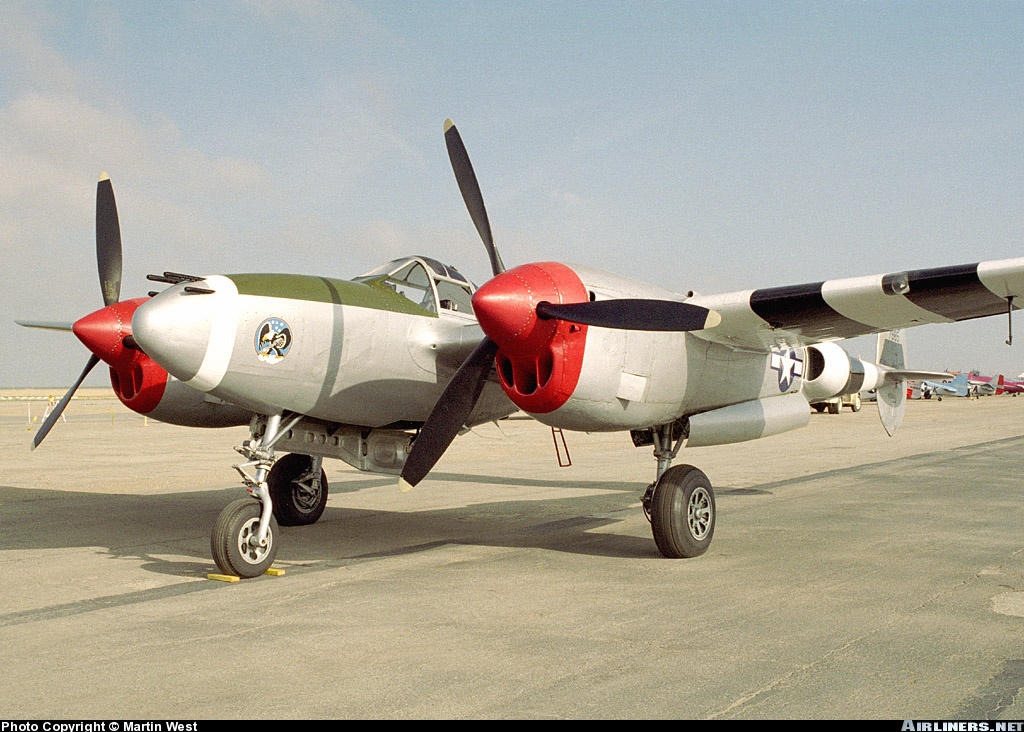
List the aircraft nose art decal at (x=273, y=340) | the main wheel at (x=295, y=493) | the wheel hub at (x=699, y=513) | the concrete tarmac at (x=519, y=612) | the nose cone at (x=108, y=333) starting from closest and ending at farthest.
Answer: the concrete tarmac at (x=519, y=612)
the aircraft nose art decal at (x=273, y=340)
the wheel hub at (x=699, y=513)
the nose cone at (x=108, y=333)
the main wheel at (x=295, y=493)

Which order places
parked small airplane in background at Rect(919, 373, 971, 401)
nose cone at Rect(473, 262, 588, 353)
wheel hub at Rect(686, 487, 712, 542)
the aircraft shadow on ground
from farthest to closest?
parked small airplane in background at Rect(919, 373, 971, 401) < the aircraft shadow on ground < wheel hub at Rect(686, 487, 712, 542) < nose cone at Rect(473, 262, 588, 353)

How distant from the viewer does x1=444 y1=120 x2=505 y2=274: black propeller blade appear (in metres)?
9.39

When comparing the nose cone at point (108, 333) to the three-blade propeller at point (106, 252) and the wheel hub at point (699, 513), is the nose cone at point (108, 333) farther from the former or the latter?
the wheel hub at point (699, 513)

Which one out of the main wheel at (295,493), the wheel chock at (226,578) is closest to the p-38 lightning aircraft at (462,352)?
the wheel chock at (226,578)

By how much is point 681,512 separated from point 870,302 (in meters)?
2.76

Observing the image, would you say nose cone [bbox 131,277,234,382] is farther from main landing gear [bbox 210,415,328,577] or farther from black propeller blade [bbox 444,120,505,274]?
black propeller blade [bbox 444,120,505,274]

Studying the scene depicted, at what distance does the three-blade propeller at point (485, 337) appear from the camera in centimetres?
734

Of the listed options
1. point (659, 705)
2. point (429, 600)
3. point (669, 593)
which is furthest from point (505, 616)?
point (659, 705)

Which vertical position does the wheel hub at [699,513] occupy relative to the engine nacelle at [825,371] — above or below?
below

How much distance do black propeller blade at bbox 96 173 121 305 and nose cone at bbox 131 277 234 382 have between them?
120 inches

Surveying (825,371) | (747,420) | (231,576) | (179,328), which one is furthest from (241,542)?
(825,371)

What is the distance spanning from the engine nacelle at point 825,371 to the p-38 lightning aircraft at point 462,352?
1.47 metres

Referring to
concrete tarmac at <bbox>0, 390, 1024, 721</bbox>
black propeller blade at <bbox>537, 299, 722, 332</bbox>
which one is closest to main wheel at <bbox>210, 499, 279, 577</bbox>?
concrete tarmac at <bbox>0, 390, 1024, 721</bbox>

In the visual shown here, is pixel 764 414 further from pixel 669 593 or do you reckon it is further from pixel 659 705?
pixel 659 705
